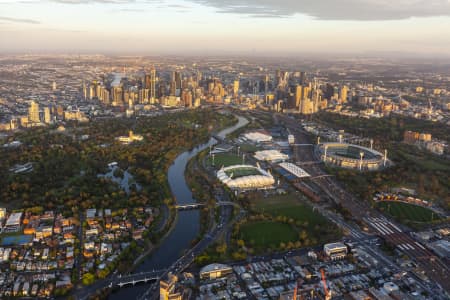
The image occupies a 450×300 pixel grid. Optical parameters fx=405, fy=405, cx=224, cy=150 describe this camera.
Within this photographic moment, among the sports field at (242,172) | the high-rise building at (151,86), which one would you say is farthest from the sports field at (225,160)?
the high-rise building at (151,86)

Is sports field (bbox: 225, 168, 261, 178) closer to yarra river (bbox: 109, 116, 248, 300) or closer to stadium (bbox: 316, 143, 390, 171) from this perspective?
yarra river (bbox: 109, 116, 248, 300)

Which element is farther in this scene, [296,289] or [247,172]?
[247,172]

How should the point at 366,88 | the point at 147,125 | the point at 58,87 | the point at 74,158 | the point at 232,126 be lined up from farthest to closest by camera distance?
the point at 366,88
the point at 58,87
the point at 232,126
the point at 147,125
the point at 74,158

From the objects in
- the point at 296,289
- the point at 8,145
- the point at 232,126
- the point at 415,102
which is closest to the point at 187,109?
the point at 232,126

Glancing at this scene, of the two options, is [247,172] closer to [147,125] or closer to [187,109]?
[147,125]

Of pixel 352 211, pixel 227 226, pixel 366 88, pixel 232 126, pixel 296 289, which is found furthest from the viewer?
pixel 366 88

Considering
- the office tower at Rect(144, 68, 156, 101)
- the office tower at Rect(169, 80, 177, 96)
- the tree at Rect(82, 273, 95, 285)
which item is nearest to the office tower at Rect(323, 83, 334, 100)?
the office tower at Rect(169, 80, 177, 96)
